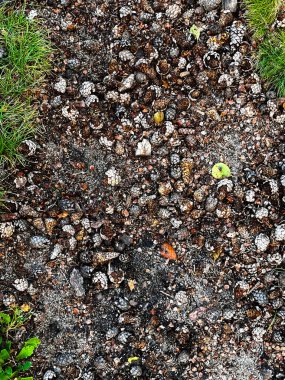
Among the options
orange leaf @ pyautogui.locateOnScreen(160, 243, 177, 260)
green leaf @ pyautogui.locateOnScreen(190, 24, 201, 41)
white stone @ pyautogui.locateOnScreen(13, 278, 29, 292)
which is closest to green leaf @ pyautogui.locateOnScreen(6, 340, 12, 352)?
white stone @ pyautogui.locateOnScreen(13, 278, 29, 292)

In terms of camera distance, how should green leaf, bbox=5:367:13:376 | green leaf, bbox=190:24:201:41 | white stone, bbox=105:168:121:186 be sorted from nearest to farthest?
green leaf, bbox=5:367:13:376 → white stone, bbox=105:168:121:186 → green leaf, bbox=190:24:201:41

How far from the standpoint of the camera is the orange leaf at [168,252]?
9.77 ft

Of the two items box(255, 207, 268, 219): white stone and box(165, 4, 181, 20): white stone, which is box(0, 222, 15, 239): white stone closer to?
box(255, 207, 268, 219): white stone

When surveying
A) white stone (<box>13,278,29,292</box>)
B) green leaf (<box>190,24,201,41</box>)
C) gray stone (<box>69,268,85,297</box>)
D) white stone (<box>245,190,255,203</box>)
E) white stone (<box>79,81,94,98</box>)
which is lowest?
white stone (<box>13,278,29,292</box>)

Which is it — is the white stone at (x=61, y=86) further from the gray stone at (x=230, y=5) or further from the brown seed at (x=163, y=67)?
the gray stone at (x=230, y=5)

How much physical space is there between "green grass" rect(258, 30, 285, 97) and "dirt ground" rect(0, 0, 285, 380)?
56 mm

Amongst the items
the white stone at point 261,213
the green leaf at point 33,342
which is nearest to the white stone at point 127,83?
the white stone at point 261,213

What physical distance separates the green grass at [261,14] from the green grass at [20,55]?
Result: 1254mm

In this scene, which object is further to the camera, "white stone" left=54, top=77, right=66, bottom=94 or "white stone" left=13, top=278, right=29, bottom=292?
"white stone" left=54, top=77, right=66, bottom=94

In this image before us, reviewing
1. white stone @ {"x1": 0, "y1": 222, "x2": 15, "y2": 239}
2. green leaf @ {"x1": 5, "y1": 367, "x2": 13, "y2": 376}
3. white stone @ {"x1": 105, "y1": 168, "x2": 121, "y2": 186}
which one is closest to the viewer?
green leaf @ {"x1": 5, "y1": 367, "x2": 13, "y2": 376}

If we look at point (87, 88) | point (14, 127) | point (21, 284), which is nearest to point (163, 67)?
point (87, 88)

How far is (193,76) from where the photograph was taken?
312cm

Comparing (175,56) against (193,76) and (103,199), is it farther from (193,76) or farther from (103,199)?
(103,199)

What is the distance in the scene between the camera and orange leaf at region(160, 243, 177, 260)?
298 cm
